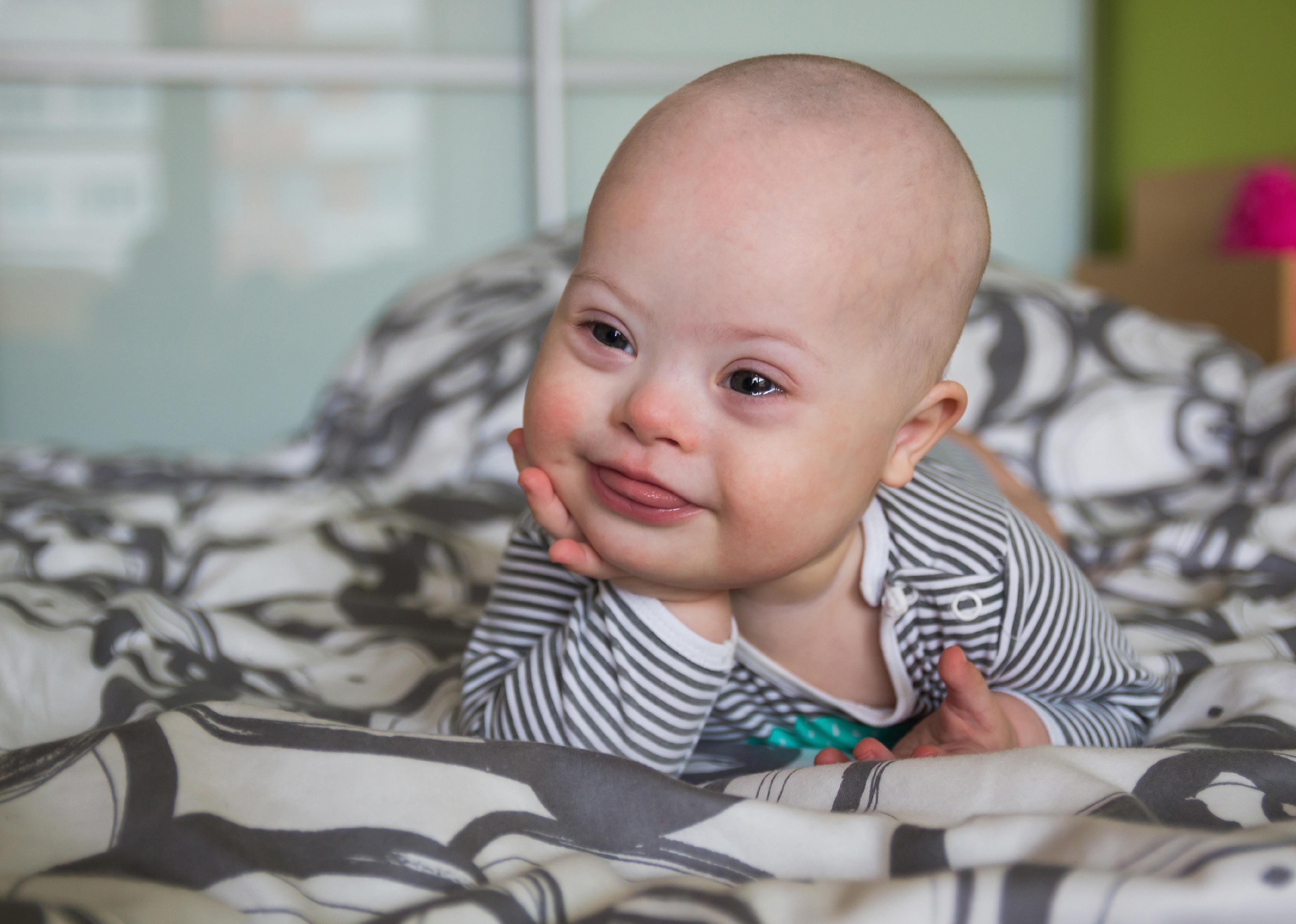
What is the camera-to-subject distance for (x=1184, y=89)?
2.43m

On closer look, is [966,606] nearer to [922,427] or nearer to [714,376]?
[922,427]

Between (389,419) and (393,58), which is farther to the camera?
(393,58)

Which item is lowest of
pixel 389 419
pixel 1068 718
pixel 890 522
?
pixel 389 419

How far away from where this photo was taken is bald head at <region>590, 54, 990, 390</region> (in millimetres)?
542

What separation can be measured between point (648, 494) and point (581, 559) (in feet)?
0.22

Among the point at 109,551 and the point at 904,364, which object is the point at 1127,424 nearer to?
the point at 904,364

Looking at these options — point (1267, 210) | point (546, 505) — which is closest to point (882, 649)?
point (546, 505)

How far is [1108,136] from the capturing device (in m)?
2.68

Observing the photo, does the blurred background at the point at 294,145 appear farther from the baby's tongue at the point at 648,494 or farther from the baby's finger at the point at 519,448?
the baby's tongue at the point at 648,494

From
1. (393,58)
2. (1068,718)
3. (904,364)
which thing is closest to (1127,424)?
(1068,718)

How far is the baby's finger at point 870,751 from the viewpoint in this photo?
0.62 meters

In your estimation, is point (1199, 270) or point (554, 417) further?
point (1199, 270)

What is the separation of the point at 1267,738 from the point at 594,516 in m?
0.43

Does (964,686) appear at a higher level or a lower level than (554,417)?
lower
